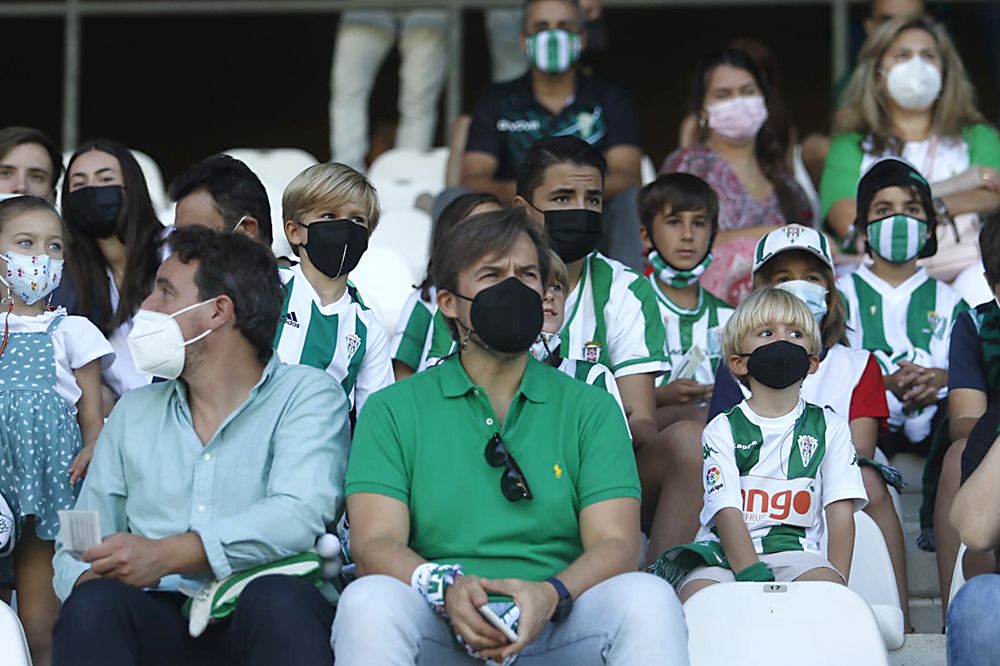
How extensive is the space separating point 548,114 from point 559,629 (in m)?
3.12

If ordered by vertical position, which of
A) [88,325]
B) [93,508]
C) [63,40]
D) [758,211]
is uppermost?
[63,40]

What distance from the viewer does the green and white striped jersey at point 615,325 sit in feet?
14.7

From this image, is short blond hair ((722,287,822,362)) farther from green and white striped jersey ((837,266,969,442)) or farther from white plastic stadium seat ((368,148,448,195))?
white plastic stadium seat ((368,148,448,195))

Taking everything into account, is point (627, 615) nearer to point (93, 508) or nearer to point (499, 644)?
point (499, 644)

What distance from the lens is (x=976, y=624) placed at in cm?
314

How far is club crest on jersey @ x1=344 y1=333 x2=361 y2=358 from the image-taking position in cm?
425

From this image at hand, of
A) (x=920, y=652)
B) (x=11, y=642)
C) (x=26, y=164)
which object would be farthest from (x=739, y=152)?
(x=11, y=642)

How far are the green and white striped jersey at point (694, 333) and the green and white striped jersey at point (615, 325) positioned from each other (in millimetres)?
375

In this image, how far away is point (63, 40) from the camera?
11477 mm

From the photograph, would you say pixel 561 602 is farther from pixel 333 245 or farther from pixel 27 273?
pixel 27 273

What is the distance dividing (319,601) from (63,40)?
29.6 feet

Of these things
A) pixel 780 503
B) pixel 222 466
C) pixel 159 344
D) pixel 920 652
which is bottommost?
pixel 920 652

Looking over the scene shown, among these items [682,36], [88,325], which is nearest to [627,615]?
[88,325]

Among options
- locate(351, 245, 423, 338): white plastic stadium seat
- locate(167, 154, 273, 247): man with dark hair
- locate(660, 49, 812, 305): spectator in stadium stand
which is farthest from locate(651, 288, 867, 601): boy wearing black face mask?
locate(351, 245, 423, 338): white plastic stadium seat
